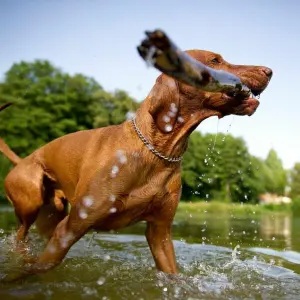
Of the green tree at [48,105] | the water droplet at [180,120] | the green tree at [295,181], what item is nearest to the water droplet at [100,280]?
the water droplet at [180,120]

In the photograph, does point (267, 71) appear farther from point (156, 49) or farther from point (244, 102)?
point (156, 49)

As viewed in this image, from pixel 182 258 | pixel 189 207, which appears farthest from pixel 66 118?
pixel 182 258

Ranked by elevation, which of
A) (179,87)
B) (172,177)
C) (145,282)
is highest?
(179,87)

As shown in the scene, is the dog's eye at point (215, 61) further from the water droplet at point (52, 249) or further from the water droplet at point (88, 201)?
the water droplet at point (52, 249)

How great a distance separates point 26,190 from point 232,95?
231 centimetres

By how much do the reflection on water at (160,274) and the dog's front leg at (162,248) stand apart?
0.11 metres

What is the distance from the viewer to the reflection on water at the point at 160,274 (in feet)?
9.59

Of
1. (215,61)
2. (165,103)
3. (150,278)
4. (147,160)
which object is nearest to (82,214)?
(147,160)

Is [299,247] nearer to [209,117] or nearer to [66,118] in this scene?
[209,117]

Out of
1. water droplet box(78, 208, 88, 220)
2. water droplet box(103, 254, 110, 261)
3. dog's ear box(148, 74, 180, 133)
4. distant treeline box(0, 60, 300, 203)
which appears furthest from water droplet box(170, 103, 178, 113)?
distant treeline box(0, 60, 300, 203)

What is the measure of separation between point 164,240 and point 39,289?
114cm

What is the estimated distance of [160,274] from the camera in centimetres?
348

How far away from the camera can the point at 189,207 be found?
782 inches

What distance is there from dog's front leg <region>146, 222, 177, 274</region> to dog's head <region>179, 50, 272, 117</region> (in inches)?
42.6
